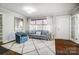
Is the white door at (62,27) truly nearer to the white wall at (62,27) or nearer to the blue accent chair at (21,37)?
the white wall at (62,27)

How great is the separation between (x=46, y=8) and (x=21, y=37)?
683 mm

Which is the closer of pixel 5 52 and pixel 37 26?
pixel 5 52

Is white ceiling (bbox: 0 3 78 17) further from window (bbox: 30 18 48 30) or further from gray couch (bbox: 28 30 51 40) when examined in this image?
gray couch (bbox: 28 30 51 40)

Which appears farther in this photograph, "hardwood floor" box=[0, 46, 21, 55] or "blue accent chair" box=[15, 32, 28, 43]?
"blue accent chair" box=[15, 32, 28, 43]

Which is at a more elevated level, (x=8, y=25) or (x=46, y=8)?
(x=46, y=8)

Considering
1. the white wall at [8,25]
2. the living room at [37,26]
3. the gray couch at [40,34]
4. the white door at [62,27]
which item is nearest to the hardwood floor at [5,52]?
the living room at [37,26]

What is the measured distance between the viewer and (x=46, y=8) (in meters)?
1.35

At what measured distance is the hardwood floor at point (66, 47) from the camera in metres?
1.32

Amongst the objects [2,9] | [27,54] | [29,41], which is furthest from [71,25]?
[2,9]

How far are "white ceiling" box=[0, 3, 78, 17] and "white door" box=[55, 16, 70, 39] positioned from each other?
0.11m

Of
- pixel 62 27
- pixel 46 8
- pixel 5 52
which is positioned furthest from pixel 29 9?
pixel 5 52

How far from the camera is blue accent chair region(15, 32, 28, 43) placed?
1.41m

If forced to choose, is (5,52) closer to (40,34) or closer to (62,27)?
(40,34)

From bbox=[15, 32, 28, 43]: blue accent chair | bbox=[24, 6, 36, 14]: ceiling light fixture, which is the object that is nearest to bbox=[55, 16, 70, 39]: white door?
bbox=[24, 6, 36, 14]: ceiling light fixture
